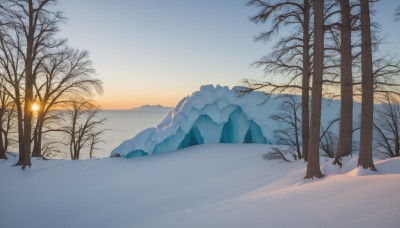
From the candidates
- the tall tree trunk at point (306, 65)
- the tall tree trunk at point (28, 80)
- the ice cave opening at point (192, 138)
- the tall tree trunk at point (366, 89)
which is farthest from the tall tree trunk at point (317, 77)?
the tall tree trunk at point (28, 80)

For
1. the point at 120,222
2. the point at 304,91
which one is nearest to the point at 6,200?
the point at 120,222

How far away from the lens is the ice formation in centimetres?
1453

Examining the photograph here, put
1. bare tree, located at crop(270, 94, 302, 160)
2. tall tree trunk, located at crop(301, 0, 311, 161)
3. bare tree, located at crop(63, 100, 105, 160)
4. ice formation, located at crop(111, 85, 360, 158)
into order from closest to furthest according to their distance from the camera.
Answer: tall tree trunk, located at crop(301, 0, 311, 161) < bare tree, located at crop(270, 94, 302, 160) < ice formation, located at crop(111, 85, 360, 158) < bare tree, located at crop(63, 100, 105, 160)

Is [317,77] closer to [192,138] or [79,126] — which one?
[192,138]

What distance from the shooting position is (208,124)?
16.8 m

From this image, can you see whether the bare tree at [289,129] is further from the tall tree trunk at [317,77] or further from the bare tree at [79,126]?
the bare tree at [79,126]

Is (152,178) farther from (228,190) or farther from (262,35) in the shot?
(262,35)

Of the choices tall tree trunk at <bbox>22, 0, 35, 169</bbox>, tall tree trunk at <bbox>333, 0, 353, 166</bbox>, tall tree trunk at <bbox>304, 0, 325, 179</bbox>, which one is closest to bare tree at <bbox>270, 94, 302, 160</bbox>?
tall tree trunk at <bbox>333, 0, 353, 166</bbox>

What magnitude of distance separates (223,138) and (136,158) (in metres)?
6.98

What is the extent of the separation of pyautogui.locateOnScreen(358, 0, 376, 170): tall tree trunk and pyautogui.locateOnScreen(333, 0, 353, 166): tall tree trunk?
1120 mm

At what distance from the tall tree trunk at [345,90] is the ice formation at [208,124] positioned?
20.8ft

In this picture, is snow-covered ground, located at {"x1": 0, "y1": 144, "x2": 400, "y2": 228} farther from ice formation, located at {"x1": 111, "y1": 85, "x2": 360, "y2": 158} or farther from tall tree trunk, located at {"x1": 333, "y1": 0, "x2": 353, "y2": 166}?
ice formation, located at {"x1": 111, "y1": 85, "x2": 360, "y2": 158}

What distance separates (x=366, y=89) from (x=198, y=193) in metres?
6.10

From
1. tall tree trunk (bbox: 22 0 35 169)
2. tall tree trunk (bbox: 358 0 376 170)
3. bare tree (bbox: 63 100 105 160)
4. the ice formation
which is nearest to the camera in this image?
tall tree trunk (bbox: 358 0 376 170)
